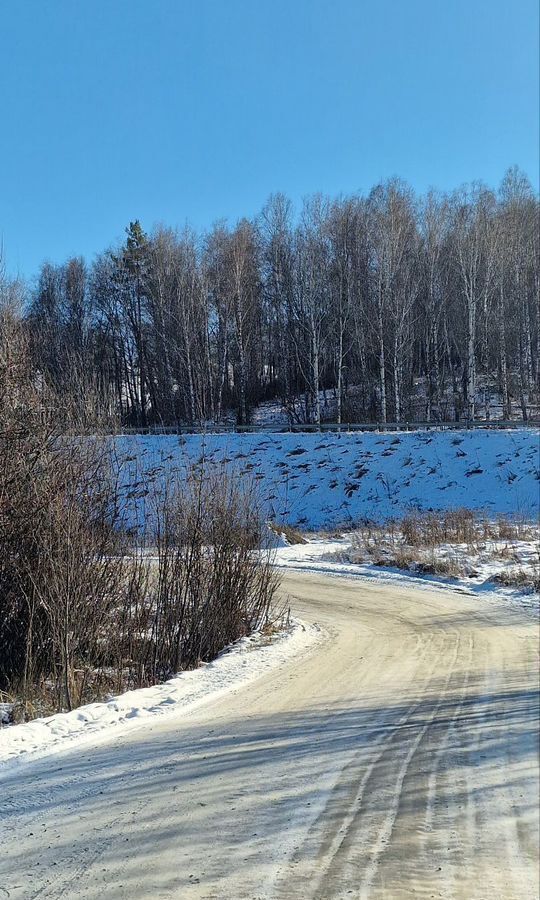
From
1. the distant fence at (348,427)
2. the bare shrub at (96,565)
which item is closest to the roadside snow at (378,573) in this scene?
the bare shrub at (96,565)

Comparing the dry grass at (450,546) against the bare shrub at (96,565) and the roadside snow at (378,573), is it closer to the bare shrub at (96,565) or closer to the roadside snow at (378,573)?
the roadside snow at (378,573)

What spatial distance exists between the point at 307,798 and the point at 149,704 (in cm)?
283

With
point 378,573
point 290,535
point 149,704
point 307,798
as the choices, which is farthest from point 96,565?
point 290,535

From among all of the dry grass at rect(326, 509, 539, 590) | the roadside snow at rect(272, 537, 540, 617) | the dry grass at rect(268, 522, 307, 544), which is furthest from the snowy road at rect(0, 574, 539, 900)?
the dry grass at rect(268, 522, 307, 544)

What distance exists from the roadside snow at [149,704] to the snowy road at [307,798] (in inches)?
9.7

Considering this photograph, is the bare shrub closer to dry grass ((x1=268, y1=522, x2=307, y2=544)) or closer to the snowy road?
the snowy road

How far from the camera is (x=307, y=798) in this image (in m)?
3.69

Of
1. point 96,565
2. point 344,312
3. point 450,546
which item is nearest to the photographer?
point 96,565

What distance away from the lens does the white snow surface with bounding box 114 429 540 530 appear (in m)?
22.6

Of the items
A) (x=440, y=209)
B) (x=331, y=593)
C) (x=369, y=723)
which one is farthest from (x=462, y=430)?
(x=369, y=723)

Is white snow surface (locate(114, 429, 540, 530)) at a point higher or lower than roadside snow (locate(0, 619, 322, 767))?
higher

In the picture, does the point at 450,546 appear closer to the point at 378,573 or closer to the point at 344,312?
the point at 378,573

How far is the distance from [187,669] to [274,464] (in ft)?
66.8

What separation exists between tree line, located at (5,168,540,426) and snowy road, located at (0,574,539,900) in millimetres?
26385
